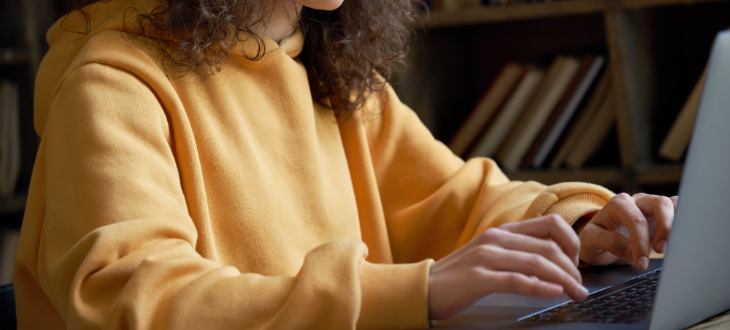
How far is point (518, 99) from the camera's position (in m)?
1.73

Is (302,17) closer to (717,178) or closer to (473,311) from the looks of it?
(473,311)

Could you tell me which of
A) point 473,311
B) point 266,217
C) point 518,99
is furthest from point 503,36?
point 473,311

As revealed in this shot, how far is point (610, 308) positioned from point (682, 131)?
1.09 metres

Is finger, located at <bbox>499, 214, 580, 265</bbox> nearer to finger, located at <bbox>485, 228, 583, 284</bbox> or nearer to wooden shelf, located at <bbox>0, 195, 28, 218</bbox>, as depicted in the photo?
finger, located at <bbox>485, 228, 583, 284</bbox>

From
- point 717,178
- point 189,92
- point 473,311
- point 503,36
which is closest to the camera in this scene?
point 717,178

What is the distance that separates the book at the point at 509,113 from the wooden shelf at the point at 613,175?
10cm

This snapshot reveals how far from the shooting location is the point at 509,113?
1743 mm

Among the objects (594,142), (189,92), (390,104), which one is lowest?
(594,142)

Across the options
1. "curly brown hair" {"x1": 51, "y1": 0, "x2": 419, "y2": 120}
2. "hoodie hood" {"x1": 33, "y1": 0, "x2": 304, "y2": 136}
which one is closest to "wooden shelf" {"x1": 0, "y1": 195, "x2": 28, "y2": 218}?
"curly brown hair" {"x1": 51, "y1": 0, "x2": 419, "y2": 120}

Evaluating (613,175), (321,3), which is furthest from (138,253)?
(613,175)

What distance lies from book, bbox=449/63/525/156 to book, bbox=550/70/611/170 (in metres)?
0.20

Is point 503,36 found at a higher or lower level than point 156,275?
lower

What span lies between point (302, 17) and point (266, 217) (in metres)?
0.35

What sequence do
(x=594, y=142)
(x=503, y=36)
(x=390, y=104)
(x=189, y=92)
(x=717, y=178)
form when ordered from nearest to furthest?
1. (x=717, y=178)
2. (x=189, y=92)
3. (x=390, y=104)
4. (x=594, y=142)
5. (x=503, y=36)
